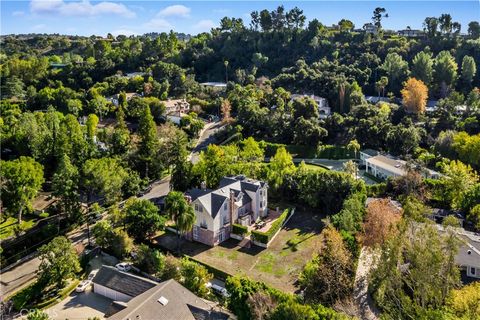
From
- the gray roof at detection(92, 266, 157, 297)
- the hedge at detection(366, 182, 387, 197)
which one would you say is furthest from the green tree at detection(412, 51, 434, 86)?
the gray roof at detection(92, 266, 157, 297)

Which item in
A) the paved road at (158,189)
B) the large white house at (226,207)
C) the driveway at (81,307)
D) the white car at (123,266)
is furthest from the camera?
the paved road at (158,189)

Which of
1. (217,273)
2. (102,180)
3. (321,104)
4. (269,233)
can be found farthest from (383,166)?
(102,180)

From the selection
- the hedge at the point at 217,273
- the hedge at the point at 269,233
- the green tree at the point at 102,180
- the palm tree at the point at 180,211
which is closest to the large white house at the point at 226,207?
the palm tree at the point at 180,211

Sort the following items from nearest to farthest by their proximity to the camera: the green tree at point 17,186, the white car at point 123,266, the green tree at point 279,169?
1. the white car at point 123,266
2. the green tree at point 17,186
3. the green tree at point 279,169

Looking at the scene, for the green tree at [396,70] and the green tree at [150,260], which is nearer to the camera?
the green tree at [150,260]

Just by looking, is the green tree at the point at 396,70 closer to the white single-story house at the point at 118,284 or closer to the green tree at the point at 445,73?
the green tree at the point at 445,73

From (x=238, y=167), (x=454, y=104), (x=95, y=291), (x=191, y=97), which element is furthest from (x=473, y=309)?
(x=191, y=97)

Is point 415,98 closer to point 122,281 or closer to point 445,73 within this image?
point 445,73
